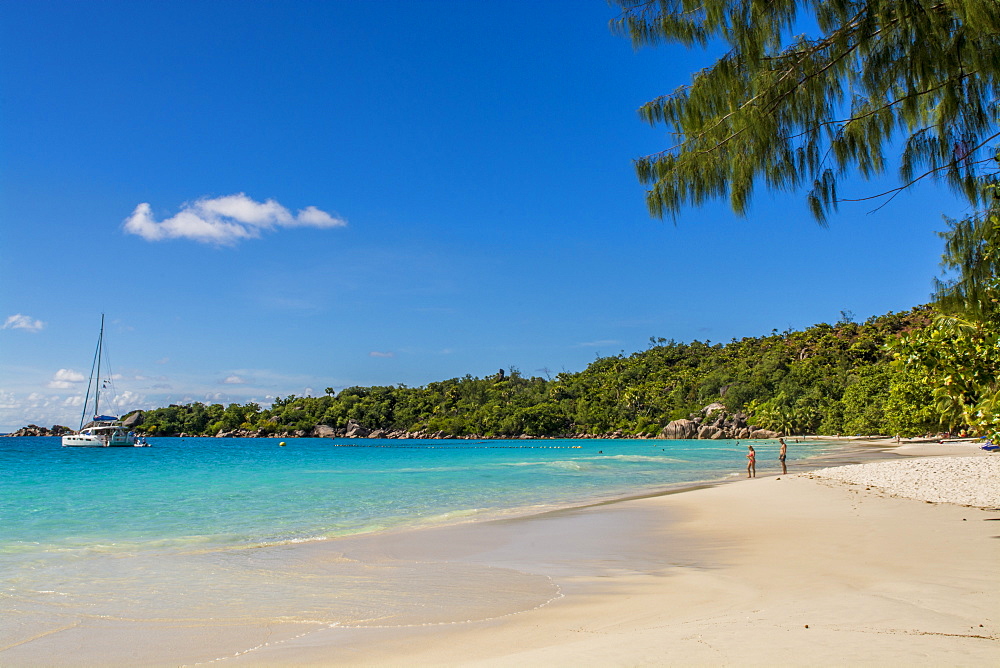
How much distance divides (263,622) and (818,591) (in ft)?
16.3

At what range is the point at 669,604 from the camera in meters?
5.48

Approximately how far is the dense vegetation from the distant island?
0.71 ft

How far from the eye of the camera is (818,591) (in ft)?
18.5

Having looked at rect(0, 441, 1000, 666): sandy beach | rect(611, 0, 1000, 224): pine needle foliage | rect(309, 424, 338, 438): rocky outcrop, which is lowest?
rect(309, 424, 338, 438): rocky outcrop

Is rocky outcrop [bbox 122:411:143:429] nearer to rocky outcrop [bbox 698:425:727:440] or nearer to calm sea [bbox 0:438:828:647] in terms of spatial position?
rocky outcrop [bbox 698:425:727:440]

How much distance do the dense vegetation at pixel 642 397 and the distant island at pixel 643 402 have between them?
0.71 feet

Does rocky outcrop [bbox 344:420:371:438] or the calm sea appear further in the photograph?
rocky outcrop [bbox 344:420:371:438]

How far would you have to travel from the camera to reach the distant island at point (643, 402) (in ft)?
290

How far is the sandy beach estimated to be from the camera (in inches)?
157

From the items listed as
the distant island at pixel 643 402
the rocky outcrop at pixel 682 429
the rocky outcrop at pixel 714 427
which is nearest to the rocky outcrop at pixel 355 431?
the distant island at pixel 643 402

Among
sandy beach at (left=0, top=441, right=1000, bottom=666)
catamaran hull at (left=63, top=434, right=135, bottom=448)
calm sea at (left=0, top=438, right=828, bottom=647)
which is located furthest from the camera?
catamaran hull at (left=63, top=434, right=135, bottom=448)

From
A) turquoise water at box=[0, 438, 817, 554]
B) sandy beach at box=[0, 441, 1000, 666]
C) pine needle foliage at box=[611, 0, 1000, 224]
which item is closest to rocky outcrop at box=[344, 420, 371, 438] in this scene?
turquoise water at box=[0, 438, 817, 554]

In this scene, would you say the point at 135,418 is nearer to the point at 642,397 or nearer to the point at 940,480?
the point at 642,397

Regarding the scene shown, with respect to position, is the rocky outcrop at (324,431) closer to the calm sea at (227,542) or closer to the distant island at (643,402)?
the distant island at (643,402)
